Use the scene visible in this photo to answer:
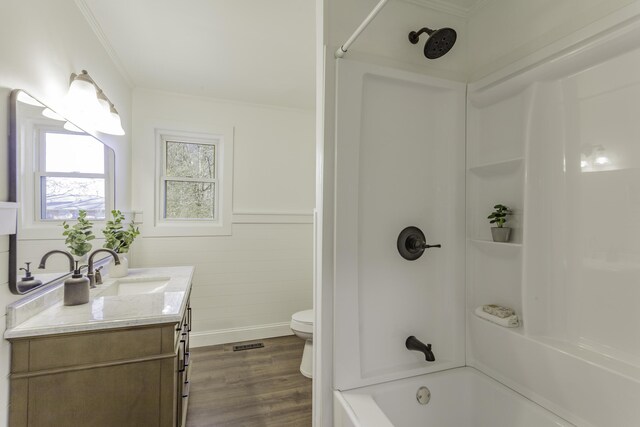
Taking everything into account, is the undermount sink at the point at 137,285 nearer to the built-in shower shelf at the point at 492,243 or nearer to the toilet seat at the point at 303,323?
the toilet seat at the point at 303,323

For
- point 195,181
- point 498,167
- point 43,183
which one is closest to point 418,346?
point 498,167

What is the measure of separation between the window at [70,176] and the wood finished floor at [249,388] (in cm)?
148

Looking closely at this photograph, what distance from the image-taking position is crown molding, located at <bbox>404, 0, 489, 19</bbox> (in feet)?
4.75

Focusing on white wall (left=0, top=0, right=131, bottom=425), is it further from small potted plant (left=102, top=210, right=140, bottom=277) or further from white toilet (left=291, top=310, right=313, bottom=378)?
white toilet (left=291, top=310, right=313, bottom=378)

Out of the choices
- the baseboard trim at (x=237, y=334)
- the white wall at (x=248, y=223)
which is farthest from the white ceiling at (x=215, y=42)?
the baseboard trim at (x=237, y=334)

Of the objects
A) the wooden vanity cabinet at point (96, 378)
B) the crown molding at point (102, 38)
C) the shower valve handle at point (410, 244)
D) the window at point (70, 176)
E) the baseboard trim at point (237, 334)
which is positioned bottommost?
the baseboard trim at point (237, 334)

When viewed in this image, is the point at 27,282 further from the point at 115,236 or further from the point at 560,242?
the point at 560,242

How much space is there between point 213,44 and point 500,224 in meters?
2.18

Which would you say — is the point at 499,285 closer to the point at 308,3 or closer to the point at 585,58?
the point at 585,58

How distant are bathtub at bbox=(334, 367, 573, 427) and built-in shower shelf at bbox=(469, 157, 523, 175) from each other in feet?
3.36

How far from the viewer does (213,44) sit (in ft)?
6.70

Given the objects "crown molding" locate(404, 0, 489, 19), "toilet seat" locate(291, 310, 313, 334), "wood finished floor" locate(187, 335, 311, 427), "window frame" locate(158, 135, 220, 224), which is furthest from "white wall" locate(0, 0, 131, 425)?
"crown molding" locate(404, 0, 489, 19)

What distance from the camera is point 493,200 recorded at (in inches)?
56.6

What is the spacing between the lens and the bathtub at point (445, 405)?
1.15m
